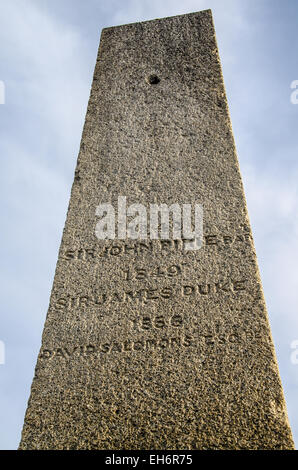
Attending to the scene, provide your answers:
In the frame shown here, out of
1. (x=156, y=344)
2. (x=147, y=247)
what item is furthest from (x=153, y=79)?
(x=156, y=344)

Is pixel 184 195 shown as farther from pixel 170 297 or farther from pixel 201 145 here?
pixel 170 297

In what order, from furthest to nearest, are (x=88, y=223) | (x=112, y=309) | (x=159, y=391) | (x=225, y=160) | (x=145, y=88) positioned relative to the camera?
(x=145, y=88) → (x=225, y=160) → (x=88, y=223) → (x=112, y=309) → (x=159, y=391)

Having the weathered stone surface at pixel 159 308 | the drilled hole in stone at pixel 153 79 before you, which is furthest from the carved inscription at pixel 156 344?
the drilled hole in stone at pixel 153 79

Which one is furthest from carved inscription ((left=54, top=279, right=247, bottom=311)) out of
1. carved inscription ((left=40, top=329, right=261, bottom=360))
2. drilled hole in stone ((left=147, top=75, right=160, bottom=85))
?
drilled hole in stone ((left=147, top=75, right=160, bottom=85))

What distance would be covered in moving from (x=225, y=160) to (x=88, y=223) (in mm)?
1053

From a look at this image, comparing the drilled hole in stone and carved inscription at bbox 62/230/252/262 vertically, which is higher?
the drilled hole in stone

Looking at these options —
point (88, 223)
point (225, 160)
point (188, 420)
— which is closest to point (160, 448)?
point (188, 420)

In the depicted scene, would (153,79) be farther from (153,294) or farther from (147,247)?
(153,294)

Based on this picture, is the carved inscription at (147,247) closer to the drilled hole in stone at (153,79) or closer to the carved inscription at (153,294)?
the carved inscription at (153,294)

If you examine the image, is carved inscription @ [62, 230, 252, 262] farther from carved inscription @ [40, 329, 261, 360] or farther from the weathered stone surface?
carved inscription @ [40, 329, 261, 360]

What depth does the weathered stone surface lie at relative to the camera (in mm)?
1814

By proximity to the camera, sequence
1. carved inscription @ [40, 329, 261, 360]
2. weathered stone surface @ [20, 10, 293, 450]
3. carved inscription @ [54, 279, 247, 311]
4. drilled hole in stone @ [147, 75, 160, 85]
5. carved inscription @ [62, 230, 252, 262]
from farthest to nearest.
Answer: drilled hole in stone @ [147, 75, 160, 85] → carved inscription @ [62, 230, 252, 262] → carved inscription @ [54, 279, 247, 311] → carved inscription @ [40, 329, 261, 360] → weathered stone surface @ [20, 10, 293, 450]

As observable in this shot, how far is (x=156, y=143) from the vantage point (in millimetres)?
2844

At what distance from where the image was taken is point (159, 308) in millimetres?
2150
